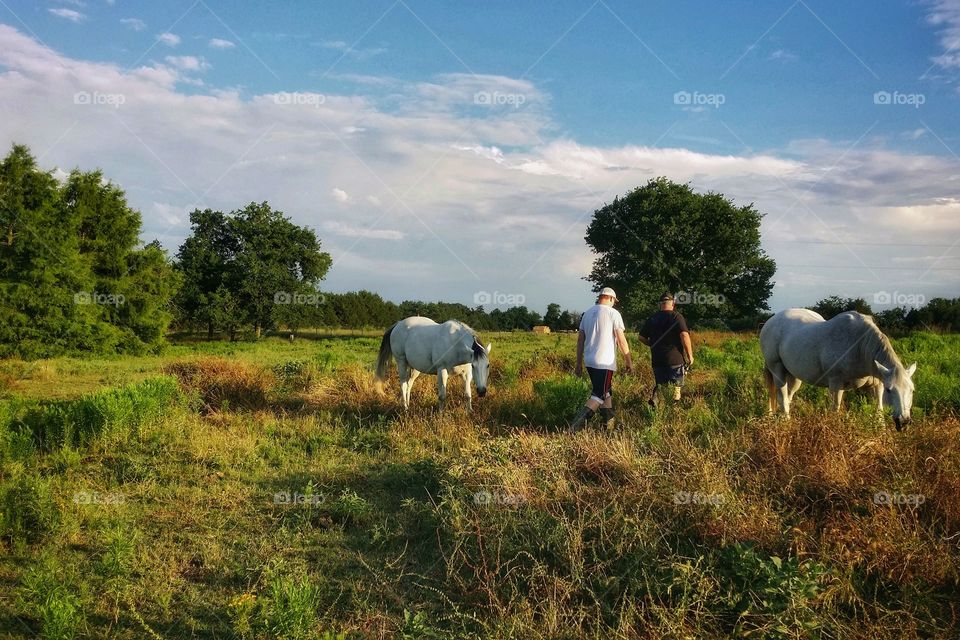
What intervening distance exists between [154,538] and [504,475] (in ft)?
11.7

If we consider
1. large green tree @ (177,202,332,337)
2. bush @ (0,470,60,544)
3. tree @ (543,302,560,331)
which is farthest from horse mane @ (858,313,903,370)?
tree @ (543,302,560,331)

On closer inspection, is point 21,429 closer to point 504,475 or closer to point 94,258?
point 504,475

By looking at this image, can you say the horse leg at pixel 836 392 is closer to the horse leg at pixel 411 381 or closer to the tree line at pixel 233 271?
the horse leg at pixel 411 381

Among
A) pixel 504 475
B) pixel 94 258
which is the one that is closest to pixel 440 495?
pixel 504 475

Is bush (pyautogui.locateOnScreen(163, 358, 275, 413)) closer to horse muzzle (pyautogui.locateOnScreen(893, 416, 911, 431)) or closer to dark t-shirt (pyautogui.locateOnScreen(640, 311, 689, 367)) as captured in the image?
dark t-shirt (pyautogui.locateOnScreen(640, 311, 689, 367))

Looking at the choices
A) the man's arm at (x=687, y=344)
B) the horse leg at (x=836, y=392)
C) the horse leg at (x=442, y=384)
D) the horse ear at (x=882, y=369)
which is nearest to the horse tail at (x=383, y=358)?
the horse leg at (x=442, y=384)

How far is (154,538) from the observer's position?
5.90 m

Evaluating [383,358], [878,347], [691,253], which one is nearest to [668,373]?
[878,347]

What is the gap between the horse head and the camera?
6.62 metres

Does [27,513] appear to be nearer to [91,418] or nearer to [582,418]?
[91,418]

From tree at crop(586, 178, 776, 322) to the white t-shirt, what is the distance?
27.3 m

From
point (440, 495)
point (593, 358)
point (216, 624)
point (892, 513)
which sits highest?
point (593, 358)

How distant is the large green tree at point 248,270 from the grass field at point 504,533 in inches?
1248

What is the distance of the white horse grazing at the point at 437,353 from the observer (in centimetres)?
1043
